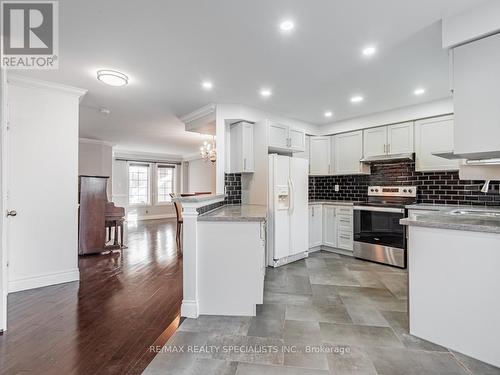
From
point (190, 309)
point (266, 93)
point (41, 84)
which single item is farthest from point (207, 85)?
point (190, 309)

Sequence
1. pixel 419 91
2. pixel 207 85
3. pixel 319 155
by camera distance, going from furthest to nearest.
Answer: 1. pixel 319 155
2. pixel 419 91
3. pixel 207 85

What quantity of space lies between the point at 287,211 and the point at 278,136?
1181 millimetres

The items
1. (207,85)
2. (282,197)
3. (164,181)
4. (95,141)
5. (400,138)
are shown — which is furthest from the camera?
(164,181)

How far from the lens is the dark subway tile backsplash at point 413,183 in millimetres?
3452

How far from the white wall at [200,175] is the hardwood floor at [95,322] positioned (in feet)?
19.0

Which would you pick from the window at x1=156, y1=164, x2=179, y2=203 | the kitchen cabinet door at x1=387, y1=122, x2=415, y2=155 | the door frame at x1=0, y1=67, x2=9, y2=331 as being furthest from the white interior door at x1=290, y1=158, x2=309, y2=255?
the window at x1=156, y1=164, x2=179, y2=203

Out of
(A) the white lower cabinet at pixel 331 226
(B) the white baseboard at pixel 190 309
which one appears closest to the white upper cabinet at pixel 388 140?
(A) the white lower cabinet at pixel 331 226

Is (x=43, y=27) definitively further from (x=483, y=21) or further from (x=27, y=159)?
(x=483, y=21)

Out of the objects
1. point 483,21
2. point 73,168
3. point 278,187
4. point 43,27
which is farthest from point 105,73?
point 483,21

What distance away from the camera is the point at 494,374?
1.54 m

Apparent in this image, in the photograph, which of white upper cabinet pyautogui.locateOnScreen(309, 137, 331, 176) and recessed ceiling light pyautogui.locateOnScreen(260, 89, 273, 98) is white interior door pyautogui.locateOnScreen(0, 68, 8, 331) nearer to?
recessed ceiling light pyautogui.locateOnScreen(260, 89, 273, 98)

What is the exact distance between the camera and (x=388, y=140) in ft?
13.3

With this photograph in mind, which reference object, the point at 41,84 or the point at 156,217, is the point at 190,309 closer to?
the point at 41,84

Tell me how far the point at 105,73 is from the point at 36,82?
3.11ft
